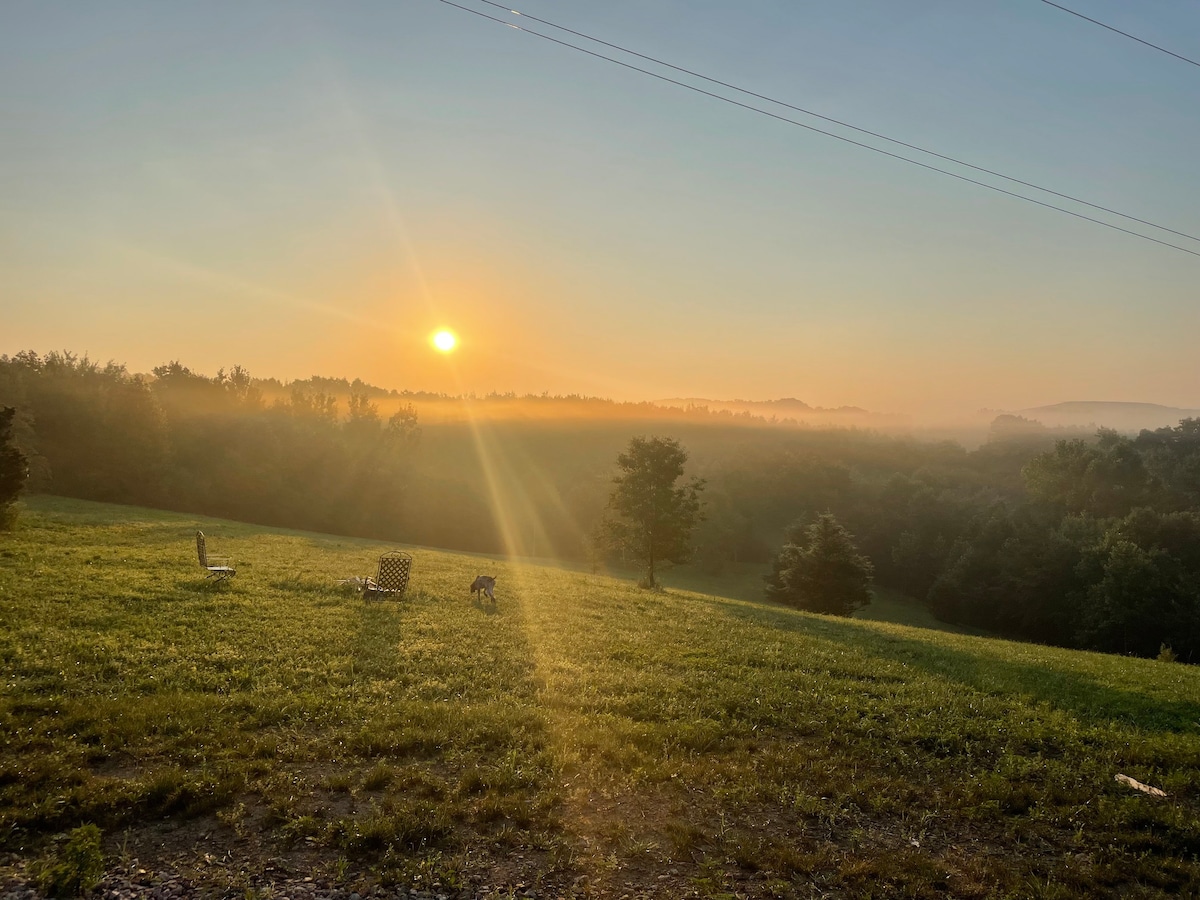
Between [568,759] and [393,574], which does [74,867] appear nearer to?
[568,759]

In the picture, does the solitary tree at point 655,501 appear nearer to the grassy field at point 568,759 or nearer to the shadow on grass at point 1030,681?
the shadow on grass at point 1030,681

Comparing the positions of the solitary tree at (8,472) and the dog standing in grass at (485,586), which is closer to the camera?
the dog standing in grass at (485,586)

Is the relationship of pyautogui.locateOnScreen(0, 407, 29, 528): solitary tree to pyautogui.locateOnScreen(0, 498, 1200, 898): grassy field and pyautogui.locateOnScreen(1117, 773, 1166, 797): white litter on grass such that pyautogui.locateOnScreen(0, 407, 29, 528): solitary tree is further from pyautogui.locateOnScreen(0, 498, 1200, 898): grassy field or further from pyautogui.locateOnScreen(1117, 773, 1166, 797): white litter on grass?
pyautogui.locateOnScreen(1117, 773, 1166, 797): white litter on grass

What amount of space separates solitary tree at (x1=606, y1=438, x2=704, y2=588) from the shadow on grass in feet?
68.3

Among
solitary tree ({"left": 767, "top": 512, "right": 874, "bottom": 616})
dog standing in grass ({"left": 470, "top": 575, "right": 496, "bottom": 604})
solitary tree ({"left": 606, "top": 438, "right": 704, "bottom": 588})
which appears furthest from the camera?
solitary tree ({"left": 767, "top": 512, "right": 874, "bottom": 616})

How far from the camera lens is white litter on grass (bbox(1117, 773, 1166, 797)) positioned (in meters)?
10.1

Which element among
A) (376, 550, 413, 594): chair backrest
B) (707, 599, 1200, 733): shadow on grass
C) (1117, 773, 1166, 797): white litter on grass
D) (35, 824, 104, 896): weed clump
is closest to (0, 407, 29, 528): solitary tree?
(376, 550, 413, 594): chair backrest

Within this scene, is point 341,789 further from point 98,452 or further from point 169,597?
point 98,452

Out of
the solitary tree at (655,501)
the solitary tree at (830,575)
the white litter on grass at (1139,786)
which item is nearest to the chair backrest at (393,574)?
the white litter on grass at (1139,786)

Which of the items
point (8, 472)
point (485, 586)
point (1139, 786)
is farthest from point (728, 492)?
point (1139, 786)

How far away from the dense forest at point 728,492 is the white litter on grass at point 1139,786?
2466 cm

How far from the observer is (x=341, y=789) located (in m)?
8.98

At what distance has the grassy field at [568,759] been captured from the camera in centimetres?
768

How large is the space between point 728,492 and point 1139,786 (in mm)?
97495
